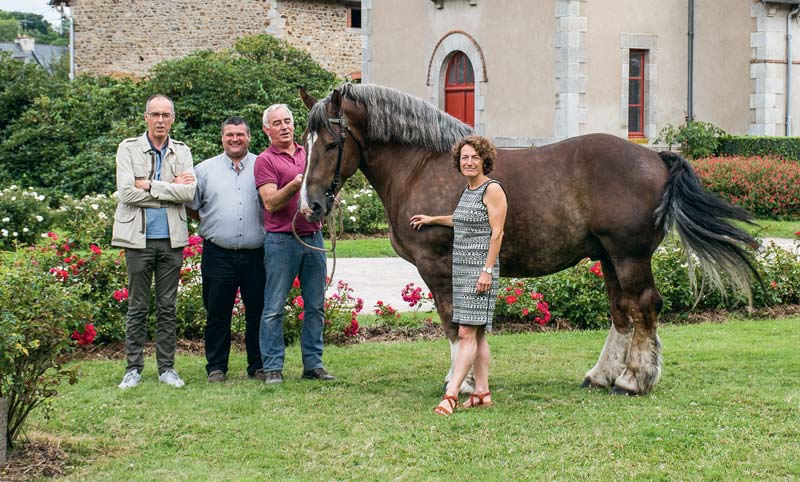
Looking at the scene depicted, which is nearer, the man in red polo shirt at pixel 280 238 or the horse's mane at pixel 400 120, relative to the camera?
the horse's mane at pixel 400 120

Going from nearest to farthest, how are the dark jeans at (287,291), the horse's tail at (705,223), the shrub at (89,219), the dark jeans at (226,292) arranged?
the horse's tail at (705,223) → the dark jeans at (287,291) → the dark jeans at (226,292) → the shrub at (89,219)

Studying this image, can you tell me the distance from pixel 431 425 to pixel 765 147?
16312mm

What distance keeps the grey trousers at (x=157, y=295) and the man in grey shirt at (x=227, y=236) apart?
0.93ft

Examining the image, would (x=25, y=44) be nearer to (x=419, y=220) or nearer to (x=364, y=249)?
(x=364, y=249)

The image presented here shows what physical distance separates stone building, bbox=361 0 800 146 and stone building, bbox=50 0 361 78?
866 centimetres

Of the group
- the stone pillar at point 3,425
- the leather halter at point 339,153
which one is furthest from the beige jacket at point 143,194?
the stone pillar at point 3,425

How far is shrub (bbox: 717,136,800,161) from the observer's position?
20281 millimetres

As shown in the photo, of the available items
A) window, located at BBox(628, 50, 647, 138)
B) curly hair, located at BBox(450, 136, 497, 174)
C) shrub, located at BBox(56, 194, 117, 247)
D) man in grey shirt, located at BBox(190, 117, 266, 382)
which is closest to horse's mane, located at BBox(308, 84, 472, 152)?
curly hair, located at BBox(450, 136, 497, 174)

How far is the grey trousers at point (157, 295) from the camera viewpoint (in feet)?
23.6

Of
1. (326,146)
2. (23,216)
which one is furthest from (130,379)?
(23,216)

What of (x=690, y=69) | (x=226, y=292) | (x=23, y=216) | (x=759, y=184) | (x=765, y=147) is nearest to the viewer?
(x=226, y=292)

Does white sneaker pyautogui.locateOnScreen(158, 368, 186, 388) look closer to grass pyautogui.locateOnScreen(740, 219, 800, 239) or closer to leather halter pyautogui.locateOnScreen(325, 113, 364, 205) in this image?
leather halter pyautogui.locateOnScreen(325, 113, 364, 205)

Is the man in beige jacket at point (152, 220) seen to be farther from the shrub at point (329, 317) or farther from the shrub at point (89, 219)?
the shrub at point (89, 219)

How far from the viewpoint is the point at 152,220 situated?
7.17 metres
